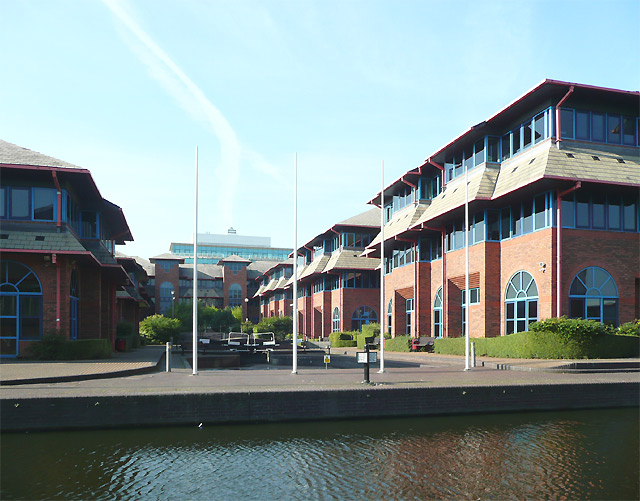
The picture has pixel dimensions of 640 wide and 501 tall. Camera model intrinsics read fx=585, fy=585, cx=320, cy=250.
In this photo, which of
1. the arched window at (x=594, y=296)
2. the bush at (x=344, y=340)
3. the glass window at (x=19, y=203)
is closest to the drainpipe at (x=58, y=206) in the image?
the glass window at (x=19, y=203)

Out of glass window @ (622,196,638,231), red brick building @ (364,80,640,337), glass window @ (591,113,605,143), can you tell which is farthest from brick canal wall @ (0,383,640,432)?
glass window @ (591,113,605,143)

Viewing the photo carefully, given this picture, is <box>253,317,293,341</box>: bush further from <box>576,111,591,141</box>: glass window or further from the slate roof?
<box>576,111,591,141</box>: glass window

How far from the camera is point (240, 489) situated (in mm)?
8453

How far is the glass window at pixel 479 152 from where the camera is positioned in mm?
30938

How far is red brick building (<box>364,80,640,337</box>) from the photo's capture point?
24.4m

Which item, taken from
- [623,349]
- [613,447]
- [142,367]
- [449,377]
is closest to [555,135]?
[623,349]

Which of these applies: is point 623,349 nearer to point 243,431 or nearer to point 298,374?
point 298,374

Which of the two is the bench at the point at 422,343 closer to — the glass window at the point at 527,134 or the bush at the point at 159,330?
the glass window at the point at 527,134

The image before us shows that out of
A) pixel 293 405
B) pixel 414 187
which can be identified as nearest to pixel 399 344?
pixel 414 187

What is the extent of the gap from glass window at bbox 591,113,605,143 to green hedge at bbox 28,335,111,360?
78.2ft

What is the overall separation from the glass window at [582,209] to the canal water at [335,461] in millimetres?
13478

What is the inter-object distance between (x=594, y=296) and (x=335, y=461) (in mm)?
18438

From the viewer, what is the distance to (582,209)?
25.0m

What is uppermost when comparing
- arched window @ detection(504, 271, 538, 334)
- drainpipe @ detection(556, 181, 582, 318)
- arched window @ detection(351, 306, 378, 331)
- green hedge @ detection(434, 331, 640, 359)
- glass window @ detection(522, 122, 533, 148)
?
glass window @ detection(522, 122, 533, 148)
